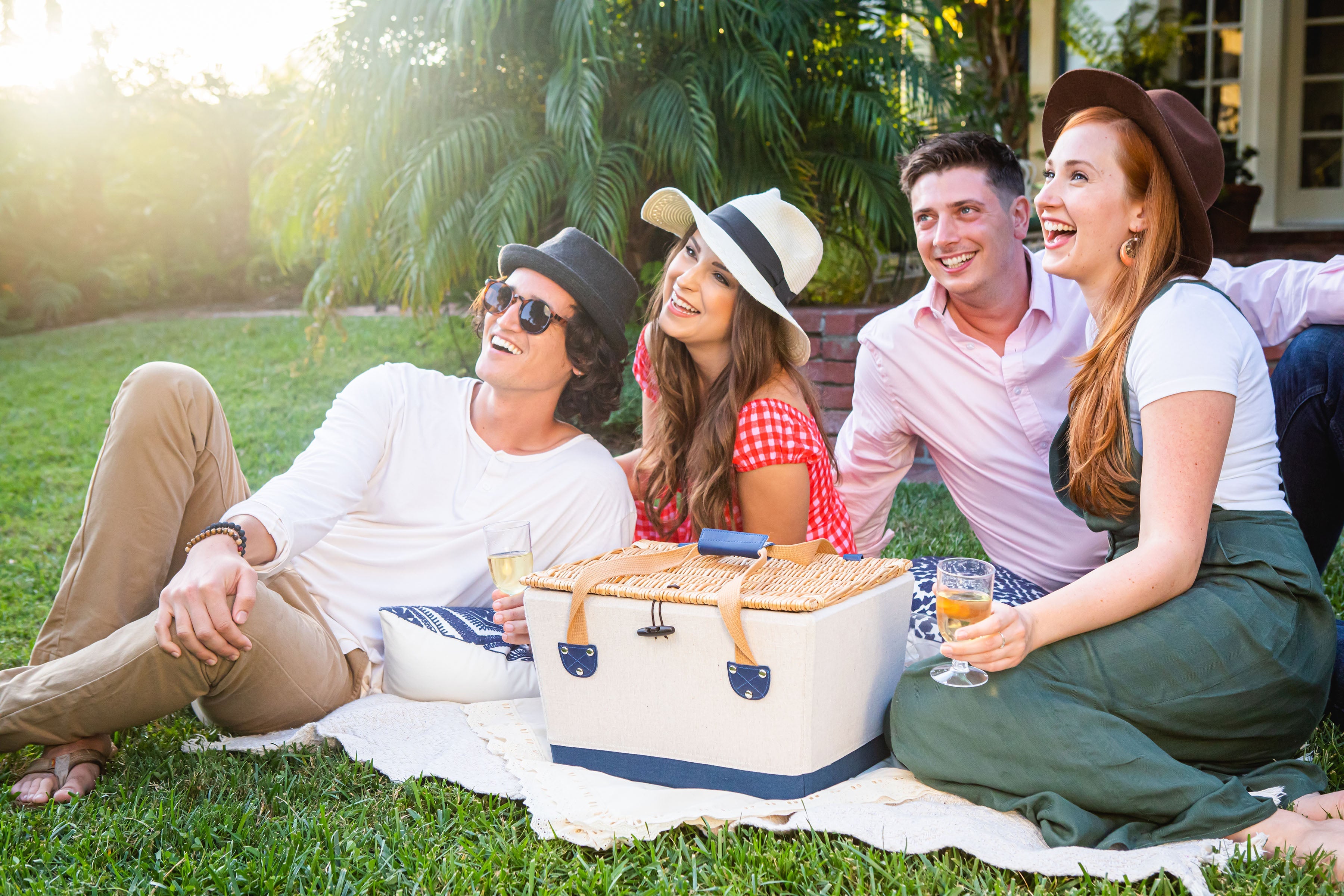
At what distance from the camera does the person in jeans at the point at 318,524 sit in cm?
245

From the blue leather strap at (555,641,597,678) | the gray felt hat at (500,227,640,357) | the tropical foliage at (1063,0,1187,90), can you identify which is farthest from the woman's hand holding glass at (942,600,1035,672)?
the tropical foliage at (1063,0,1187,90)

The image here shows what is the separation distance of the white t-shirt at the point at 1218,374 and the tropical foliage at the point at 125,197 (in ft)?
41.3

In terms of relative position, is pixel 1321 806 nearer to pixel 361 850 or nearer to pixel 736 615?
pixel 736 615

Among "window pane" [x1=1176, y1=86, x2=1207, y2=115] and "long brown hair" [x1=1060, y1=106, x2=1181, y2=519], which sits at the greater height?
"window pane" [x1=1176, y1=86, x2=1207, y2=115]

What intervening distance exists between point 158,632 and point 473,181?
4507 mm

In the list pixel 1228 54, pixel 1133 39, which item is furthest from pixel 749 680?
pixel 1228 54

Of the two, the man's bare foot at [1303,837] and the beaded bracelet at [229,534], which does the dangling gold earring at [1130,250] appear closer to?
the man's bare foot at [1303,837]

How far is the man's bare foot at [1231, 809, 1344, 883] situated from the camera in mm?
1986

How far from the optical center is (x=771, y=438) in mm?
2822

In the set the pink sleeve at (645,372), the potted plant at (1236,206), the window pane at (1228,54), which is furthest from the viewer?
the window pane at (1228,54)

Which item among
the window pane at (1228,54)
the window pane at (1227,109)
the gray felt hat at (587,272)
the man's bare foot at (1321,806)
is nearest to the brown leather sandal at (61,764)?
the gray felt hat at (587,272)

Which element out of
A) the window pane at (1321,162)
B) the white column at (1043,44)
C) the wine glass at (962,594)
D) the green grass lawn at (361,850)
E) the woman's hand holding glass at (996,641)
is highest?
the white column at (1043,44)

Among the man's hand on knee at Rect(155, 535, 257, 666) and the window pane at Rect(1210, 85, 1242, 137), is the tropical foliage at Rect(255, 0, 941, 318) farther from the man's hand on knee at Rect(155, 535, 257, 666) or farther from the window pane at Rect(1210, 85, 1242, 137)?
the window pane at Rect(1210, 85, 1242, 137)

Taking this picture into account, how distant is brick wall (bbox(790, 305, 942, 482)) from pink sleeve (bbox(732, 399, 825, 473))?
119 inches
